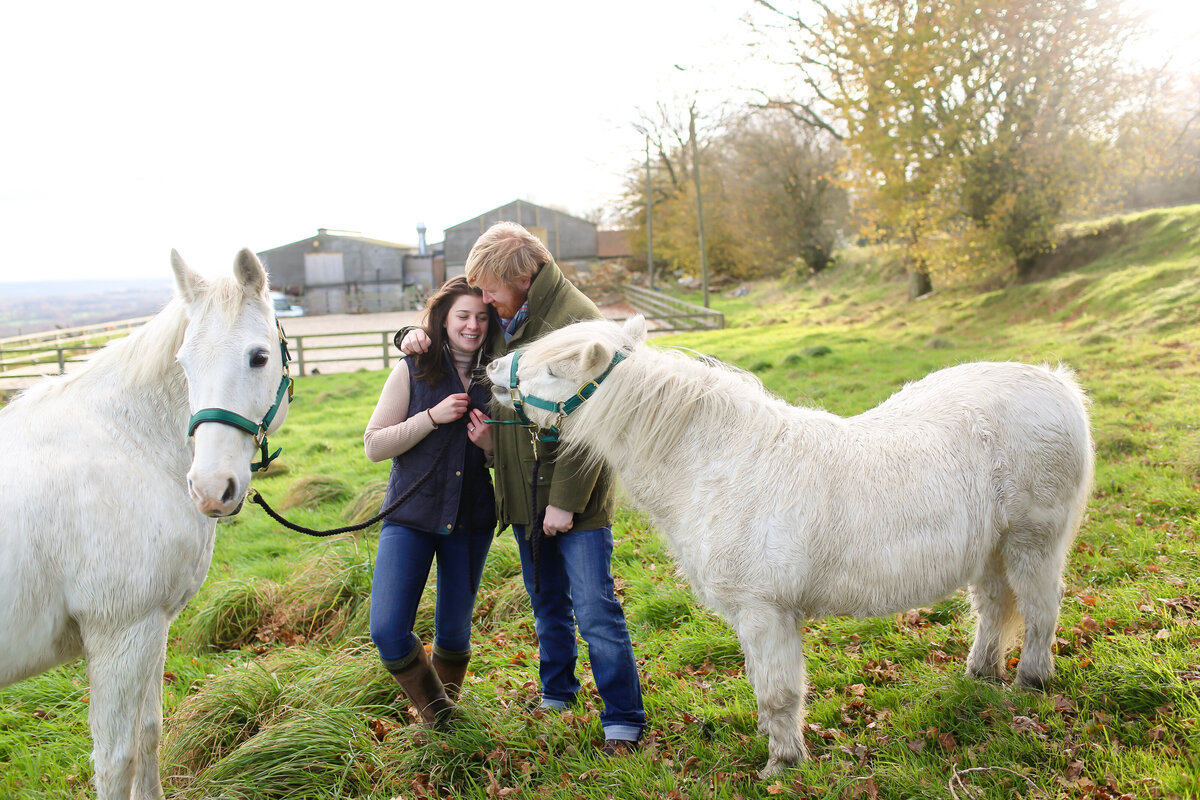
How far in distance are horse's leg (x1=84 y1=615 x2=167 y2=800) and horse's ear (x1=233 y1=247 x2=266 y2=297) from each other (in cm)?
135

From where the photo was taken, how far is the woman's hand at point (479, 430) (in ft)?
9.89

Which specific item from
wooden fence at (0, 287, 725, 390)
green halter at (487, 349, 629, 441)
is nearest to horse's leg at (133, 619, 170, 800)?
green halter at (487, 349, 629, 441)

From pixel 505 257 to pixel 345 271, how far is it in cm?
4070

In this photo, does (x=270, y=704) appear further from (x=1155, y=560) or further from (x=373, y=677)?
(x=1155, y=560)

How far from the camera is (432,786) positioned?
2955 millimetres

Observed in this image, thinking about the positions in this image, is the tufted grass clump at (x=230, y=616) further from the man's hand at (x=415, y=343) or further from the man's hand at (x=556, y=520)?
the man's hand at (x=556, y=520)

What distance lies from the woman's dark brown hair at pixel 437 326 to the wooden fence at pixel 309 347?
41.3ft

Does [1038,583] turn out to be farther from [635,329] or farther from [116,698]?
[116,698]

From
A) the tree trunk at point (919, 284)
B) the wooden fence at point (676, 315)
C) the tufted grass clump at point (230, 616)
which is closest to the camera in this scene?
the tufted grass clump at point (230, 616)

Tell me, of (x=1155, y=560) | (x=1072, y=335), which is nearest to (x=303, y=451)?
(x=1155, y=560)

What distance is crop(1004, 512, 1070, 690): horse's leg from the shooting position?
9.71 ft

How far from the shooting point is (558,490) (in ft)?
9.38

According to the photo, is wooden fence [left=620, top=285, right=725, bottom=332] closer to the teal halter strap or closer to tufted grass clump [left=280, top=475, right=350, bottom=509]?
tufted grass clump [left=280, top=475, right=350, bottom=509]

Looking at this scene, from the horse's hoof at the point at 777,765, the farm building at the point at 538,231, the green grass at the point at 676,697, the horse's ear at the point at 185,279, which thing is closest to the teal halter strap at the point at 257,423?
the horse's ear at the point at 185,279
